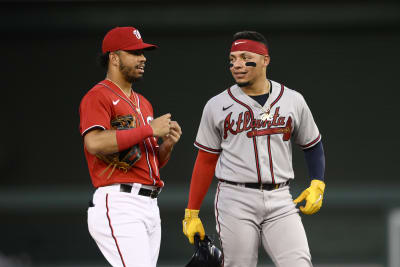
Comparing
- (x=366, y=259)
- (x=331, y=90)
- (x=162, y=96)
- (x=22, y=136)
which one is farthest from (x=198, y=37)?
(x=366, y=259)

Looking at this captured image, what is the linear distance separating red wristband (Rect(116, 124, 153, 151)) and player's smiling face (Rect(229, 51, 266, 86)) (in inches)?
22.8

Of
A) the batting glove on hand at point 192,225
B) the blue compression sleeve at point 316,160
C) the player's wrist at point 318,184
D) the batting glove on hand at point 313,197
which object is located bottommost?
the batting glove on hand at point 192,225

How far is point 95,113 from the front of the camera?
9.01ft

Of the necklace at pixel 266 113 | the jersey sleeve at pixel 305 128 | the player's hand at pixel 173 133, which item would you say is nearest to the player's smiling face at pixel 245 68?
the necklace at pixel 266 113

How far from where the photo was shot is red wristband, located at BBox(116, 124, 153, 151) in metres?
2.70

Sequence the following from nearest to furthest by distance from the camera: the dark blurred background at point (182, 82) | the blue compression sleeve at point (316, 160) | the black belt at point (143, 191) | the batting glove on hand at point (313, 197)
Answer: the black belt at point (143, 191)
the batting glove on hand at point (313, 197)
the blue compression sleeve at point (316, 160)
the dark blurred background at point (182, 82)

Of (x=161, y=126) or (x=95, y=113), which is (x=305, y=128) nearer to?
(x=161, y=126)

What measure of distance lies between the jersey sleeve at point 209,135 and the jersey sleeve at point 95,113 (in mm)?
517

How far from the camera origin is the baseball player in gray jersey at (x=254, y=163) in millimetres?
2934

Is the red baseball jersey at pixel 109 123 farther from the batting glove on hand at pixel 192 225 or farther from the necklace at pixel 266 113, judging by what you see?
the necklace at pixel 266 113

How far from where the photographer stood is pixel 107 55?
301 cm

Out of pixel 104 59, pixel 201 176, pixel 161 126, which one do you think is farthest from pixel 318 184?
pixel 104 59

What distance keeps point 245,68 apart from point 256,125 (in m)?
0.30

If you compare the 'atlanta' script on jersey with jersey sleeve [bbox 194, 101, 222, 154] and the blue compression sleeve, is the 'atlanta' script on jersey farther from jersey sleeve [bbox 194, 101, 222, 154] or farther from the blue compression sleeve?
the blue compression sleeve
